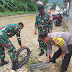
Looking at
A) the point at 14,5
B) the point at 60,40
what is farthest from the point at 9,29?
the point at 14,5

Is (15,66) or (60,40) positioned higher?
(60,40)

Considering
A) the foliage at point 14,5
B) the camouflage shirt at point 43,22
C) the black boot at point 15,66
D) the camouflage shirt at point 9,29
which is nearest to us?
the camouflage shirt at point 9,29

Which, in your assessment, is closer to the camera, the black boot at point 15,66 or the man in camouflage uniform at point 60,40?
the man in camouflage uniform at point 60,40

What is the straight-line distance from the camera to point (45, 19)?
293 centimetres

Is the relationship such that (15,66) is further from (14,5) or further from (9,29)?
(14,5)

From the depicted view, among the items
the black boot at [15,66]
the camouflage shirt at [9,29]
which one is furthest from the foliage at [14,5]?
the black boot at [15,66]

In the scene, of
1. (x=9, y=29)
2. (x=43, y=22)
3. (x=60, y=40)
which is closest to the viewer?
(x=60, y=40)

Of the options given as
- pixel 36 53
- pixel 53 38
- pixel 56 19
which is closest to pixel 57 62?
pixel 36 53

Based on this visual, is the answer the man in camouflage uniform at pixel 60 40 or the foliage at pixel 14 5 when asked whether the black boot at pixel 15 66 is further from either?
the foliage at pixel 14 5

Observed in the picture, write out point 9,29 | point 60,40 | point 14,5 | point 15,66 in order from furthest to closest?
point 14,5
point 15,66
point 9,29
point 60,40

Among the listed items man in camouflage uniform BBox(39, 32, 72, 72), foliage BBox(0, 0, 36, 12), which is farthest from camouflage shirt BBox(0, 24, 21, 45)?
foliage BBox(0, 0, 36, 12)

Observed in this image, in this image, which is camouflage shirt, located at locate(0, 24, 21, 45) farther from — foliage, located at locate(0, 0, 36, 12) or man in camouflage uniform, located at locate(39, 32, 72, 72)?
foliage, located at locate(0, 0, 36, 12)

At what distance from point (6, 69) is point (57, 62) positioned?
1651 mm

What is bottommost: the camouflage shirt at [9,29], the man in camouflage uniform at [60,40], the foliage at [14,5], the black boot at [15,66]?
the black boot at [15,66]
